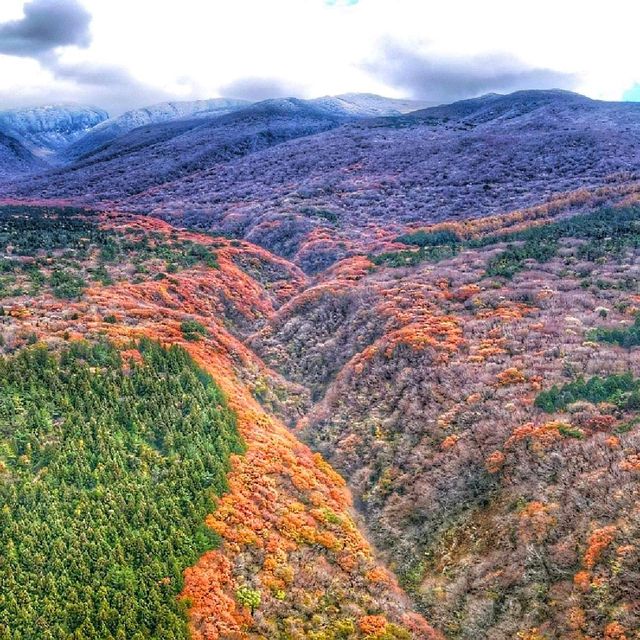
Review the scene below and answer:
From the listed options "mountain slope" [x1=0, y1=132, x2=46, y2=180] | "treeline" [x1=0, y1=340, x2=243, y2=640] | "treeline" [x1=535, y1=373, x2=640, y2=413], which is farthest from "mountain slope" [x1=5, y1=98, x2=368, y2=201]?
"treeline" [x1=535, y1=373, x2=640, y2=413]

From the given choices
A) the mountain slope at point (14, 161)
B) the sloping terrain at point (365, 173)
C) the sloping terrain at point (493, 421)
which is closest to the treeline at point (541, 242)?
the sloping terrain at point (493, 421)

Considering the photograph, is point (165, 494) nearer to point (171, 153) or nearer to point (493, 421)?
point (493, 421)

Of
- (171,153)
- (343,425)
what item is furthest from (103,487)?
(171,153)

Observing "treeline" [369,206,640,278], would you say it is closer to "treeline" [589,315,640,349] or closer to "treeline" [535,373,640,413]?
"treeline" [589,315,640,349]

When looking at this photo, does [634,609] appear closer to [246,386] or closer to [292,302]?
[246,386]

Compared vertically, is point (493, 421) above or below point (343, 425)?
above

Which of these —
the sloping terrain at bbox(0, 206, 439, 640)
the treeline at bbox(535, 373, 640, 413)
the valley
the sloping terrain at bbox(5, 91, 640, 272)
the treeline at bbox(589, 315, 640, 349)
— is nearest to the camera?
the sloping terrain at bbox(0, 206, 439, 640)

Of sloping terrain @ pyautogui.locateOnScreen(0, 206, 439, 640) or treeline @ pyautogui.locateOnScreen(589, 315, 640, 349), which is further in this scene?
treeline @ pyautogui.locateOnScreen(589, 315, 640, 349)

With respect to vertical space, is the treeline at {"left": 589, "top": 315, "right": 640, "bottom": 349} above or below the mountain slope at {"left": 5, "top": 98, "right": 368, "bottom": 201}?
below

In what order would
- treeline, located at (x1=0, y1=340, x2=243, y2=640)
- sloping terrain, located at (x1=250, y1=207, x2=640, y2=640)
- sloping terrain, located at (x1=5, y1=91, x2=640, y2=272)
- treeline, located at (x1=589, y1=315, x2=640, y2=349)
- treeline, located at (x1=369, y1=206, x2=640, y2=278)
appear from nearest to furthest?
treeline, located at (x1=0, y1=340, x2=243, y2=640) < sloping terrain, located at (x1=250, y1=207, x2=640, y2=640) < treeline, located at (x1=589, y1=315, x2=640, y2=349) < treeline, located at (x1=369, y1=206, x2=640, y2=278) < sloping terrain, located at (x1=5, y1=91, x2=640, y2=272)
